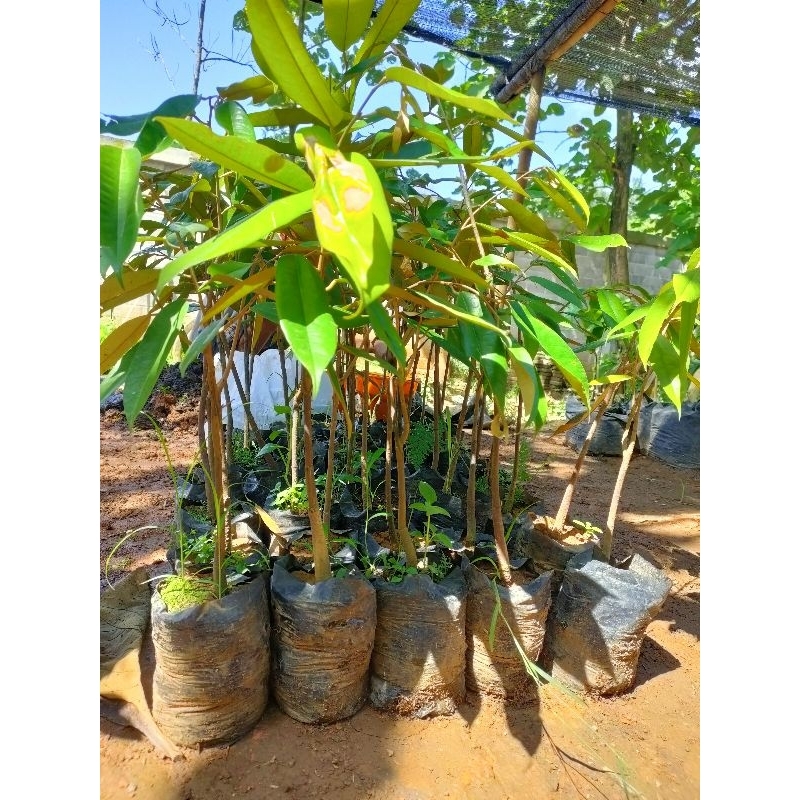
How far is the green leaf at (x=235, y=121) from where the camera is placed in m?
0.58

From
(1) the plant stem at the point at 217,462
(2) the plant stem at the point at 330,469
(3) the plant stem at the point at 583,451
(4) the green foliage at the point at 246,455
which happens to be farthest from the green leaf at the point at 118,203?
(4) the green foliage at the point at 246,455

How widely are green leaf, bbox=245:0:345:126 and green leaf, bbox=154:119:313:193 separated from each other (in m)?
0.10

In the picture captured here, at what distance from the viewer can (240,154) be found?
453mm

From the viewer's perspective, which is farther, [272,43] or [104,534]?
[104,534]

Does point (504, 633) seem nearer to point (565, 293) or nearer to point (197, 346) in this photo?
point (565, 293)

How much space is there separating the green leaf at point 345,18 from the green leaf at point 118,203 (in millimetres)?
281

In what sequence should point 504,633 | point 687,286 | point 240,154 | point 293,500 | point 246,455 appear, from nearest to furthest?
point 240,154
point 687,286
point 504,633
point 293,500
point 246,455

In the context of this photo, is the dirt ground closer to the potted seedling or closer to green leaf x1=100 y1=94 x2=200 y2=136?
the potted seedling

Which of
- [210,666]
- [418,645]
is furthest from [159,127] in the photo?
[418,645]

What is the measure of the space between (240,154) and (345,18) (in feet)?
0.85
